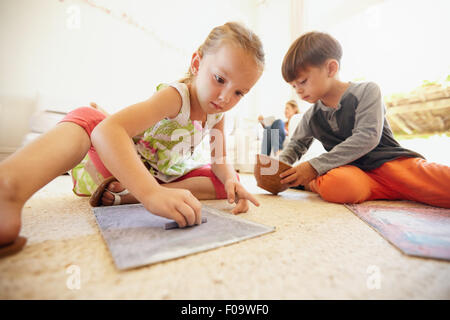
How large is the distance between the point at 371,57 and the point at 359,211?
2.08 m

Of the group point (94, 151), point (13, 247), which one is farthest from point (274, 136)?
point (13, 247)

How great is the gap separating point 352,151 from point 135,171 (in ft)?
2.41

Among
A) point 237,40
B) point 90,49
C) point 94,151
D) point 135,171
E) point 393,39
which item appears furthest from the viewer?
point 90,49

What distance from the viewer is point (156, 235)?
1.22 feet

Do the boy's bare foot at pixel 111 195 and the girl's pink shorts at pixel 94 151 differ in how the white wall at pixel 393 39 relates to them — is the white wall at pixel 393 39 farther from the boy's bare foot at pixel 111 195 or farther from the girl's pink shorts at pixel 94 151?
the boy's bare foot at pixel 111 195

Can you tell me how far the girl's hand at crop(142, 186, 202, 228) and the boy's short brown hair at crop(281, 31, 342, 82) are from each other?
71 cm

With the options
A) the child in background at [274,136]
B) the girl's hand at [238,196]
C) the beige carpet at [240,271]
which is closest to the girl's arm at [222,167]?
the girl's hand at [238,196]

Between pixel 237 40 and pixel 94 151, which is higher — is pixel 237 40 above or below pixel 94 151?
above

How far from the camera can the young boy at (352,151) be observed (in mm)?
737

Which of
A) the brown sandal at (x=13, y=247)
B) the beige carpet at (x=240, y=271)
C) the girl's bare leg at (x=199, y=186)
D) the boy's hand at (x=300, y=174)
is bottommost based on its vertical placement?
the girl's bare leg at (x=199, y=186)

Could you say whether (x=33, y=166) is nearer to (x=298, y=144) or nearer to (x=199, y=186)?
(x=199, y=186)

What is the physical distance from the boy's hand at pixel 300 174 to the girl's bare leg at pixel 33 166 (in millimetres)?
662
